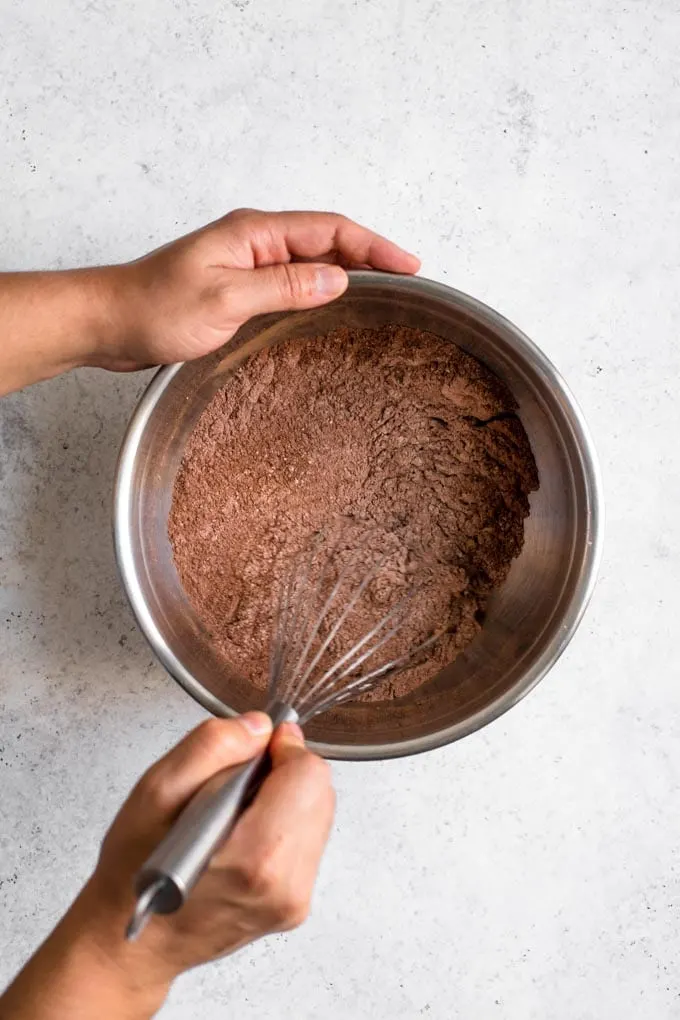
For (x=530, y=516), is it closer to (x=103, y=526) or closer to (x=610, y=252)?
(x=610, y=252)

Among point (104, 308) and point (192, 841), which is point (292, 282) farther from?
point (192, 841)

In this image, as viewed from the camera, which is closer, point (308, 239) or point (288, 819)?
point (288, 819)

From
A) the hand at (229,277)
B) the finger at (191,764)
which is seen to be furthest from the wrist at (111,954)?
the hand at (229,277)

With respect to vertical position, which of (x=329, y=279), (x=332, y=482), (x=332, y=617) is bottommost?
(x=332, y=617)

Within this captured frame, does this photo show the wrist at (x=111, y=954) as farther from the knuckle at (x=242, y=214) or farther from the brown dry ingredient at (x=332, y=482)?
the knuckle at (x=242, y=214)

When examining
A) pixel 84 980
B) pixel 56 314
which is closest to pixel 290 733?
pixel 84 980

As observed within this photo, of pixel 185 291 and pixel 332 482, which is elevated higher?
pixel 185 291

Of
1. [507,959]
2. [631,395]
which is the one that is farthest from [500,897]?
[631,395]

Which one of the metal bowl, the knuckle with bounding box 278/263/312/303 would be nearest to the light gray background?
the metal bowl
